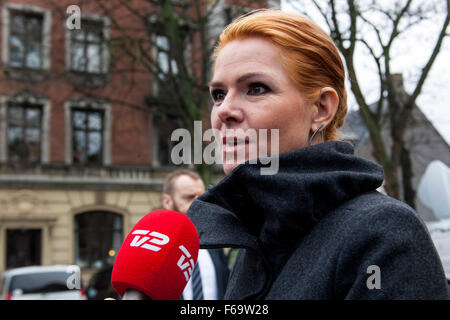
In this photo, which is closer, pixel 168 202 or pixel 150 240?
pixel 150 240

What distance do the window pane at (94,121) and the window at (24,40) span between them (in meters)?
2.45

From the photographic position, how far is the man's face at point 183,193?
435cm

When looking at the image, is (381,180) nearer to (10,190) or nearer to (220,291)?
(220,291)

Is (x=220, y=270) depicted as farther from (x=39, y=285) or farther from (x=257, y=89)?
(x=39, y=285)

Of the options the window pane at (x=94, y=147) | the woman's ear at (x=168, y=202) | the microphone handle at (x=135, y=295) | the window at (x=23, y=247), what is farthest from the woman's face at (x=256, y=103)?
the window pane at (x=94, y=147)

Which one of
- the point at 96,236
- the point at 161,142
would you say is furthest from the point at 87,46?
the point at 96,236

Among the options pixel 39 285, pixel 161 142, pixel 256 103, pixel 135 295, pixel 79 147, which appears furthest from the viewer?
pixel 161 142

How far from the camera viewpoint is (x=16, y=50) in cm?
1750

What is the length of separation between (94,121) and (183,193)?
597 inches

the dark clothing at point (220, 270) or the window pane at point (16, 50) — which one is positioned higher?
the window pane at point (16, 50)

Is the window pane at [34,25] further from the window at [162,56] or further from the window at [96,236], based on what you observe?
the window at [96,236]

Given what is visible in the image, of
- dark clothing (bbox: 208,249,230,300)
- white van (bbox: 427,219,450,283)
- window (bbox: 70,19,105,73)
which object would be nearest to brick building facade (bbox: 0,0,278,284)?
window (bbox: 70,19,105,73)

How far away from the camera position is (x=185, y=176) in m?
4.53

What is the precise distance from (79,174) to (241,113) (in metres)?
17.5
